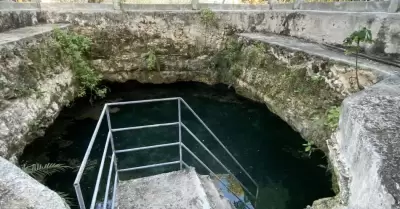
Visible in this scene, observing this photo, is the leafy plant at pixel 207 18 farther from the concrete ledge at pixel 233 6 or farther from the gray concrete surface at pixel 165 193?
the gray concrete surface at pixel 165 193

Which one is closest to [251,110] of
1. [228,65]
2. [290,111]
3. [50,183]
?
[228,65]

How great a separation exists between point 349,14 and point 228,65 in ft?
11.4

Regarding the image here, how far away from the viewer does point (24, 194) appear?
1733 mm

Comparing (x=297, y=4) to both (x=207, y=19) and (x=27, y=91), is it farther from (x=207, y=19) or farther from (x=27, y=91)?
(x=27, y=91)

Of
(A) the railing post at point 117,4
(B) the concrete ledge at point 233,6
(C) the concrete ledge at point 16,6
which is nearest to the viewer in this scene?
(C) the concrete ledge at point 16,6

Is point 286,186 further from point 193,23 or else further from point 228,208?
point 193,23

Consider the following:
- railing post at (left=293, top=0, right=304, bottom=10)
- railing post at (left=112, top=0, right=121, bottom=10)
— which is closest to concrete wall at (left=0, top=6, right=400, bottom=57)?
railing post at (left=112, top=0, right=121, bottom=10)

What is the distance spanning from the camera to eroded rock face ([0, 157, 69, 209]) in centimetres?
166

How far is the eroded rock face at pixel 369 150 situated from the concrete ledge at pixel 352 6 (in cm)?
292

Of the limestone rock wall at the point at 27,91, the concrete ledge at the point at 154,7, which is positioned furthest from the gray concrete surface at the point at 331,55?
the limestone rock wall at the point at 27,91

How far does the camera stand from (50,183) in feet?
16.6

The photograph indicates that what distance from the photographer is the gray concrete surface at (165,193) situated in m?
3.15

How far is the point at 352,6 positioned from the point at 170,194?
511cm

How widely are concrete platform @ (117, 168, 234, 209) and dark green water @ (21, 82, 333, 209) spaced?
6.24ft
